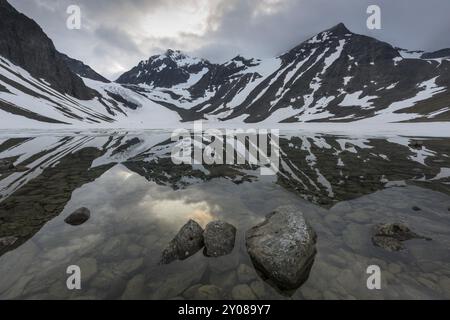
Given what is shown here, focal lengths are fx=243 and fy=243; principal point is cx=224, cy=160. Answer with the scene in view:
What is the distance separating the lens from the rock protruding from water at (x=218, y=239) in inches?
300

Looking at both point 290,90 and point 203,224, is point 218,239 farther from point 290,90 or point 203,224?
point 290,90

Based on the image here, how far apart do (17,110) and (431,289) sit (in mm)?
89154

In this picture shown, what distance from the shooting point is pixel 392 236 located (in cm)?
827

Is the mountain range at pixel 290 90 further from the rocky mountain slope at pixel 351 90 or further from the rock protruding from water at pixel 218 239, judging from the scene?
the rock protruding from water at pixel 218 239

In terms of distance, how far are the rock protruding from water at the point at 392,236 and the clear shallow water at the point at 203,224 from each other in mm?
260

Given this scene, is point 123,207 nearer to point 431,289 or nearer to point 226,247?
point 226,247

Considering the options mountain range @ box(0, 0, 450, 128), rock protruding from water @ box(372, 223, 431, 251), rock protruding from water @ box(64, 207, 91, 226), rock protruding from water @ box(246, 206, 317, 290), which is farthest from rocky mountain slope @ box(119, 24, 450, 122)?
rock protruding from water @ box(64, 207, 91, 226)

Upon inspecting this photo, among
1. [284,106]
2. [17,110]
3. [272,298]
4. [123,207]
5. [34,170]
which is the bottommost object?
[272,298]

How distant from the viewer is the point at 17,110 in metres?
67.2

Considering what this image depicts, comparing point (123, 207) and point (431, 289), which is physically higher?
point (123, 207)

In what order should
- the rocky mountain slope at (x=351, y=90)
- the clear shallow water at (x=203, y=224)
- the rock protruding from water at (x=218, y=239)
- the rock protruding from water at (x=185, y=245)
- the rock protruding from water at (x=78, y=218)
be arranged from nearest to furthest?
the clear shallow water at (x=203, y=224)
the rock protruding from water at (x=185, y=245)
the rock protruding from water at (x=218, y=239)
the rock protruding from water at (x=78, y=218)
the rocky mountain slope at (x=351, y=90)

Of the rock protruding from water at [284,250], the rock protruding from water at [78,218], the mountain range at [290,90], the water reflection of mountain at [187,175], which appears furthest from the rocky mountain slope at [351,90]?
the rock protruding from water at [78,218]

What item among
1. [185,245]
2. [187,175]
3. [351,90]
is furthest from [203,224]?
[351,90]

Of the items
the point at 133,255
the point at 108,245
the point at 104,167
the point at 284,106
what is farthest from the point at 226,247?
the point at 284,106
